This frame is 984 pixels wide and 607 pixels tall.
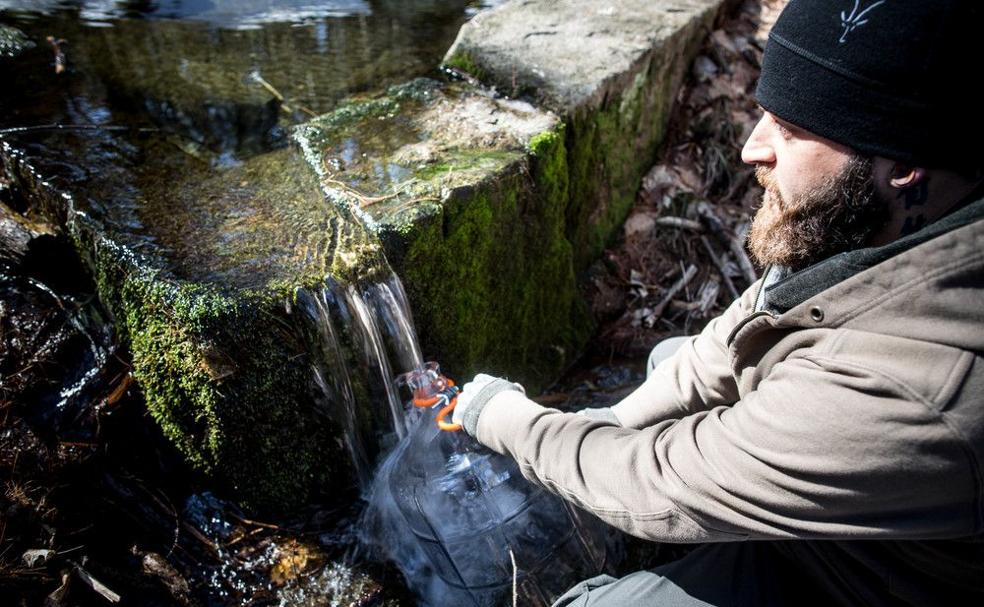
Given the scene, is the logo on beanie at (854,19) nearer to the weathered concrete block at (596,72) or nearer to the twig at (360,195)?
the twig at (360,195)

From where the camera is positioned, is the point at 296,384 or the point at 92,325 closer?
the point at 296,384

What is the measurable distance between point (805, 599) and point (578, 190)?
99.2 inches

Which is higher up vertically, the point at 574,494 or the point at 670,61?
the point at 670,61

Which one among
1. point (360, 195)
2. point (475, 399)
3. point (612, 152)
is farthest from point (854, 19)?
point (612, 152)

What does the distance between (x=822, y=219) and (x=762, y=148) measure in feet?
1.04

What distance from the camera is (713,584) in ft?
7.16

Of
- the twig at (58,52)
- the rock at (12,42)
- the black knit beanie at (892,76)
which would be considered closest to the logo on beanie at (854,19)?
the black knit beanie at (892,76)

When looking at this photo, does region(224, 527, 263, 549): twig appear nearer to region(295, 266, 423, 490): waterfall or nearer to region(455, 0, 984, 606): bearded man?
region(295, 266, 423, 490): waterfall

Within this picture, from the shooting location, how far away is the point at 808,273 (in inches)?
67.7

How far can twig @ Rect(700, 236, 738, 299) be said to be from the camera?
15.0 feet

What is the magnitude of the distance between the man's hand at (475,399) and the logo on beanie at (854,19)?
4.83 feet

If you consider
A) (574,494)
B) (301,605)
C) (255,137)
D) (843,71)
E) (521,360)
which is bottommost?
(301,605)

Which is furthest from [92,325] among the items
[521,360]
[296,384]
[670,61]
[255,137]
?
[670,61]

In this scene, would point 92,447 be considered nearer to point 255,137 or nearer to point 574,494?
point 255,137
